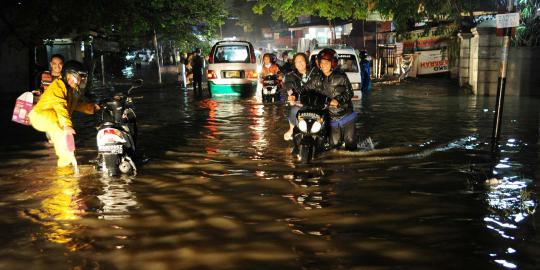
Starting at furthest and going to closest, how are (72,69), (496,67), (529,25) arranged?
(529,25) → (496,67) → (72,69)

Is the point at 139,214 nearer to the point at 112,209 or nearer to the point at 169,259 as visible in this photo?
the point at 112,209

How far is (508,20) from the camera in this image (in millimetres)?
9031

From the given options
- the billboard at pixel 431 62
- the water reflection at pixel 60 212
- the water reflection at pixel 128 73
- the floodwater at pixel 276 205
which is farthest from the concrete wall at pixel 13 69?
the billboard at pixel 431 62

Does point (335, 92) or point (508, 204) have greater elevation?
point (335, 92)

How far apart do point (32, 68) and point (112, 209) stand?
15202 mm

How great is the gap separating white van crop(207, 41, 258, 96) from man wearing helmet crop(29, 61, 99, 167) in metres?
11.8

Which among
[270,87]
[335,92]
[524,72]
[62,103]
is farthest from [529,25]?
[62,103]

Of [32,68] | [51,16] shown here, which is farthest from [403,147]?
[32,68]

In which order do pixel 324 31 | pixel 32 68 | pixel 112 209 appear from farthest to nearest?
1. pixel 324 31
2. pixel 32 68
3. pixel 112 209

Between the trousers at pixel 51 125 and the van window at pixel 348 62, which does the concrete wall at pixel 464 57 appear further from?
the trousers at pixel 51 125

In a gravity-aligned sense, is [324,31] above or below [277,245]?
above

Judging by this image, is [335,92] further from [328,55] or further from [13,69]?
[13,69]

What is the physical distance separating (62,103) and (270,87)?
35.0 feet

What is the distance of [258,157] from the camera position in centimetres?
941
